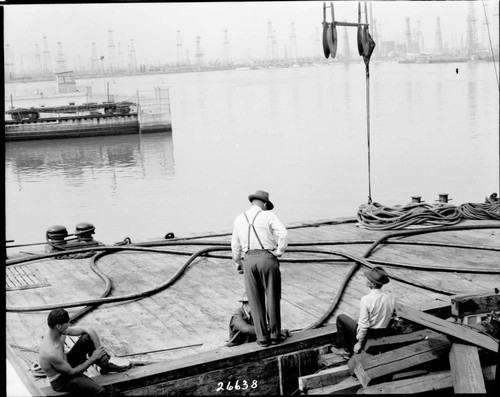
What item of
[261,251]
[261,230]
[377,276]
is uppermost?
[261,230]

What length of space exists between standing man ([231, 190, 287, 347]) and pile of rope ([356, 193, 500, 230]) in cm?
590

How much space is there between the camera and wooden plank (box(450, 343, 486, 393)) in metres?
6.07

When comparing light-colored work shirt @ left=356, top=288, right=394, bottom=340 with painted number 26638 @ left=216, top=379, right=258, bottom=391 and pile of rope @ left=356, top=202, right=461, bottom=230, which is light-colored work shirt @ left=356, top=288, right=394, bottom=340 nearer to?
painted number 26638 @ left=216, top=379, right=258, bottom=391

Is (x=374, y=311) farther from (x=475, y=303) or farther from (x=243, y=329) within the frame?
(x=475, y=303)

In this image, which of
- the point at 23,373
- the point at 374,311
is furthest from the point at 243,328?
the point at 23,373

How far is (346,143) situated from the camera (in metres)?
45.6

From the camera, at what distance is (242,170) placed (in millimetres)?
38281

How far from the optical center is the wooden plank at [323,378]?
6.48 metres

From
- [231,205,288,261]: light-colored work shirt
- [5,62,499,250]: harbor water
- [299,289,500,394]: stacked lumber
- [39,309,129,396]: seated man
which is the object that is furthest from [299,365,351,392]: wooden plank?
[5,62,499,250]: harbor water

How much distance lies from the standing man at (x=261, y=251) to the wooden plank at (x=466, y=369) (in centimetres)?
160

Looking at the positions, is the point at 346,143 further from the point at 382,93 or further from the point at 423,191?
the point at 382,93

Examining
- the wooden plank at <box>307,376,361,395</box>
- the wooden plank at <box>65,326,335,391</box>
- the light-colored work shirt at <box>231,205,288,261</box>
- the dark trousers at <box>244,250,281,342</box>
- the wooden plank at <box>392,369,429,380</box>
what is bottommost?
the wooden plank at <box>307,376,361,395</box>

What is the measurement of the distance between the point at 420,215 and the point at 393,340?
6.06m

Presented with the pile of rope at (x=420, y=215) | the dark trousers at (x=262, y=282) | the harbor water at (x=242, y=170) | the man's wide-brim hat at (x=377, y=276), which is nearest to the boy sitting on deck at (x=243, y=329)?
the dark trousers at (x=262, y=282)
